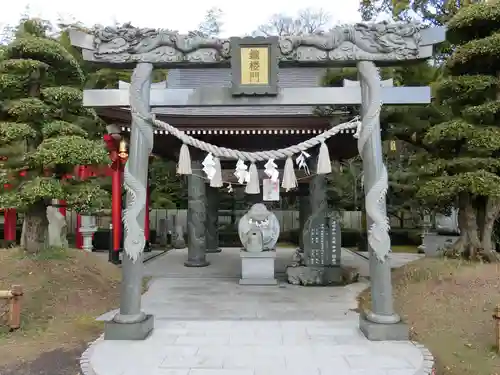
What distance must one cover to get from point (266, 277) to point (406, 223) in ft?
54.2

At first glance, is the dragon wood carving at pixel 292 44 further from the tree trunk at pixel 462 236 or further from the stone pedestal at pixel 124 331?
the tree trunk at pixel 462 236

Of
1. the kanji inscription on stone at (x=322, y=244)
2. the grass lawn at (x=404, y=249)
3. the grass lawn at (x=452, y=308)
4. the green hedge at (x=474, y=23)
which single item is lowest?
the grass lawn at (x=404, y=249)

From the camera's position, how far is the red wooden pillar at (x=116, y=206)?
13406 millimetres

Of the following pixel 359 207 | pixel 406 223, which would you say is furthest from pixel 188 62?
pixel 406 223

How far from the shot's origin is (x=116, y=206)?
13.7 meters

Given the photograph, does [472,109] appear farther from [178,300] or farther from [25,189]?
[25,189]

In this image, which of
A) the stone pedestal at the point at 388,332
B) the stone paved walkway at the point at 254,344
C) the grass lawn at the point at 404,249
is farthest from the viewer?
the grass lawn at the point at 404,249

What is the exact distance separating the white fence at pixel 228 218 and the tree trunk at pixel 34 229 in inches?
509

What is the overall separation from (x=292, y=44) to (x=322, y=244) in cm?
587

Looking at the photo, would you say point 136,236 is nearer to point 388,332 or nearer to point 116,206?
point 388,332

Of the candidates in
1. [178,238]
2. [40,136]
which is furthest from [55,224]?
[40,136]

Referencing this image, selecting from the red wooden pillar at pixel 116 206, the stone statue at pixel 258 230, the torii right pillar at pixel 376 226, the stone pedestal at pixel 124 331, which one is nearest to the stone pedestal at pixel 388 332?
the torii right pillar at pixel 376 226

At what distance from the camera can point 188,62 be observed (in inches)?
248

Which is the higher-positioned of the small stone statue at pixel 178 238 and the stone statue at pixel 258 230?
the stone statue at pixel 258 230
